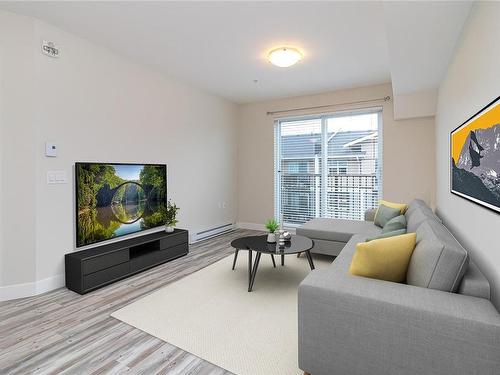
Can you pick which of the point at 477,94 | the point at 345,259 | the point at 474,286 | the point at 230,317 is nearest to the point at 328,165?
the point at 345,259

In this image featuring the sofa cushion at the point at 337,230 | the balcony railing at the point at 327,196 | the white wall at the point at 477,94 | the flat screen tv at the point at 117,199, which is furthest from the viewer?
the balcony railing at the point at 327,196

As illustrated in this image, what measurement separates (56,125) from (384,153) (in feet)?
15.4

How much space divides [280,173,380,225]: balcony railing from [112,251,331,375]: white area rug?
2.25 m

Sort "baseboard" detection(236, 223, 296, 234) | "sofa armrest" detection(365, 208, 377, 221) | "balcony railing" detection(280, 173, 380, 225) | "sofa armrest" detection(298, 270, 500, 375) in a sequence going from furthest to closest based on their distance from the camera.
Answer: "baseboard" detection(236, 223, 296, 234) → "balcony railing" detection(280, 173, 380, 225) → "sofa armrest" detection(365, 208, 377, 221) → "sofa armrest" detection(298, 270, 500, 375)

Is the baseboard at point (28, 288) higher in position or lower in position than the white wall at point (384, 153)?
lower

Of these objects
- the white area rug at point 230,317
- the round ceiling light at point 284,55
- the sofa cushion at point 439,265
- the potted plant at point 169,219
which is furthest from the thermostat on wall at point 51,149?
the sofa cushion at point 439,265

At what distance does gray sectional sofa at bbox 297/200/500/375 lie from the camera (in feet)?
4.12

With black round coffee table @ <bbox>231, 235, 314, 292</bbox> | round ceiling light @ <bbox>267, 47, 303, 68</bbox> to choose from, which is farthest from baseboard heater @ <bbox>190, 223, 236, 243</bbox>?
round ceiling light @ <bbox>267, 47, 303, 68</bbox>

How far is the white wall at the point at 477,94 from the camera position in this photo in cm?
156

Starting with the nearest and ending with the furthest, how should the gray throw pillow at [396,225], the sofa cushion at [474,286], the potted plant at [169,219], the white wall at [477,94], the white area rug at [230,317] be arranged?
the sofa cushion at [474,286]
the white wall at [477,94]
the white area rug at [230,317]
the gray throw pillow at [396,225]
the potted plant at [169,219]

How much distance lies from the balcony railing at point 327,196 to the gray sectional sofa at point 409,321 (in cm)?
341

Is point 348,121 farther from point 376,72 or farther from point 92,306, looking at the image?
point 92,306

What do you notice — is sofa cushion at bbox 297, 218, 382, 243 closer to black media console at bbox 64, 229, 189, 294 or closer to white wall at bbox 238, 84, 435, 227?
white wall at bbox 238, 84, 435, 227

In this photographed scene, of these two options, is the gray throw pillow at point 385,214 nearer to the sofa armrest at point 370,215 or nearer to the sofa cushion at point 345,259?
the sofa armrest at point 370,215
